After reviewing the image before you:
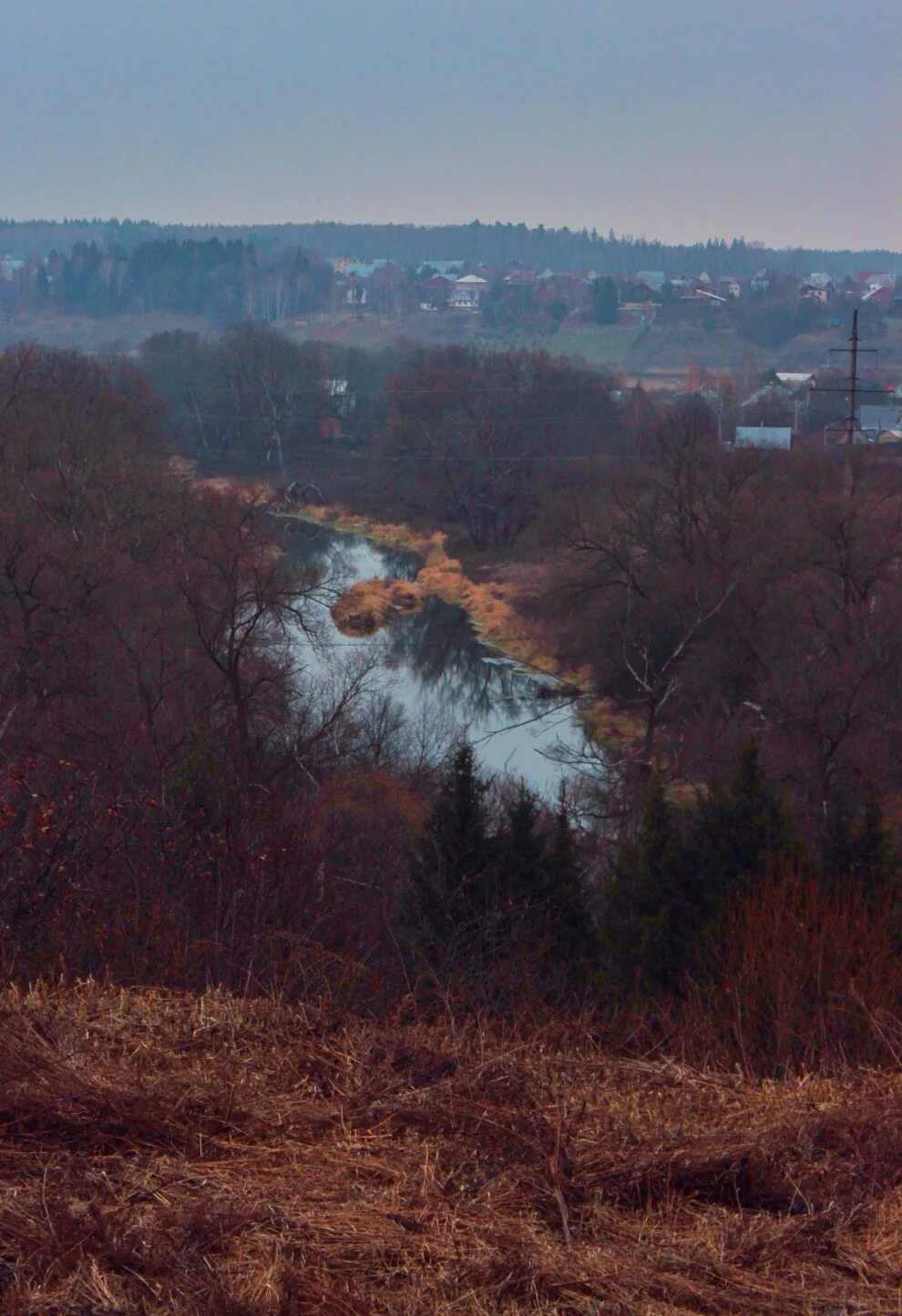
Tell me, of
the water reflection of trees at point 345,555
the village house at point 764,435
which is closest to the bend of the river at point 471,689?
the water reflection of trees at point 345,555

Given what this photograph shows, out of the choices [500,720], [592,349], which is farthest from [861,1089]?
[592,349]

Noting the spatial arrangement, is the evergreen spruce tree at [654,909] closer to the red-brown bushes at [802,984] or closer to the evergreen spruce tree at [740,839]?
the evergreen spruce tree at [740,839]

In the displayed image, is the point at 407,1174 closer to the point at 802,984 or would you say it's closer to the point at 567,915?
the point at 802,984

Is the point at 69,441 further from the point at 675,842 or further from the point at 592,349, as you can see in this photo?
the point at 592,349

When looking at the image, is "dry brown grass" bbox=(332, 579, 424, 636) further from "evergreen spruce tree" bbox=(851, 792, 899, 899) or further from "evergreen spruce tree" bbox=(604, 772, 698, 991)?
"evergreen spruce tree" bbox=(851, 792, 899, 899)

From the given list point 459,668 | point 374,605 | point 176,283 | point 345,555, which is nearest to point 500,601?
point 374,605

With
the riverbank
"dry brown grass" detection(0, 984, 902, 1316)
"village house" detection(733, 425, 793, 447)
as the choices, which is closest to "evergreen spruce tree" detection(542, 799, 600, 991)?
"dry brown grass" detection(0, 984, 902, 1316)
